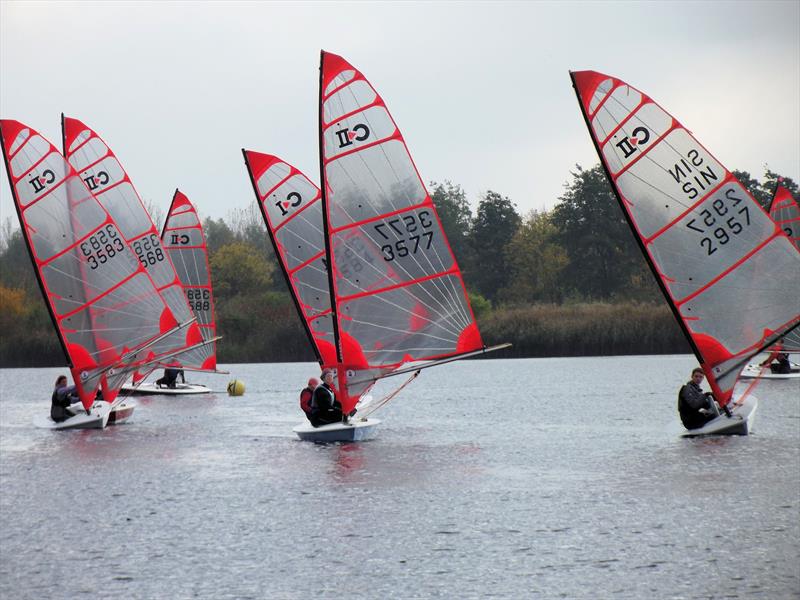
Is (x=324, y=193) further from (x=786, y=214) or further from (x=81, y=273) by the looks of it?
(x=786, y=214)

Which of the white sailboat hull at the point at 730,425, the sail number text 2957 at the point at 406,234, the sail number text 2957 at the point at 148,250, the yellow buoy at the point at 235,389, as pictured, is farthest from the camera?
the yellow buoy at the point at 235,389

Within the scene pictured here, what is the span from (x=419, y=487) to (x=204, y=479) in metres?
4.23

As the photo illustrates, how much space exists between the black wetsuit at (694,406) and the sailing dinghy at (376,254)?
4312 mm

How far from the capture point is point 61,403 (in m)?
31.3

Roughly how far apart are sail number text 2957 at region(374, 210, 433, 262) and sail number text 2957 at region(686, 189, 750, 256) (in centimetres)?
545

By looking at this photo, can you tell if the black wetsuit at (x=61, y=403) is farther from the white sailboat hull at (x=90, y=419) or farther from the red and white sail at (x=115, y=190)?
the red and white sail at (x=115, y=190)

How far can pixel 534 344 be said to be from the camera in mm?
64312

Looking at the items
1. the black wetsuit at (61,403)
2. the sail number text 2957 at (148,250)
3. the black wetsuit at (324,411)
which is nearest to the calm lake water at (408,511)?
the black wetsuit at (61,403)

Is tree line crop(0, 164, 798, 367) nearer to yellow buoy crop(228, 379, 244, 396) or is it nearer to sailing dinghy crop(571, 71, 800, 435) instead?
yellow buoy crop(228, 379, 244, 396)

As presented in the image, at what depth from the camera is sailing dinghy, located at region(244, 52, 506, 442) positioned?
26.5 m

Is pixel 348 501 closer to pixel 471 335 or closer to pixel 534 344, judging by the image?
pixel 471 335

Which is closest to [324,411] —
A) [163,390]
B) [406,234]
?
[406,234]

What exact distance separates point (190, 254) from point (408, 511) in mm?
29951

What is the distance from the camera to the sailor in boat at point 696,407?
24672 mm
